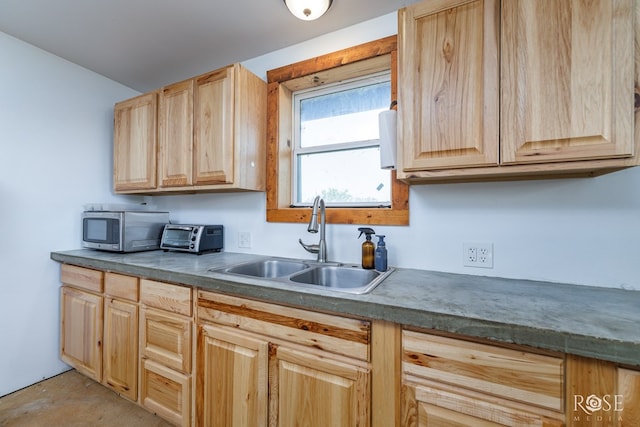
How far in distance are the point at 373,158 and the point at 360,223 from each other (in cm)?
44

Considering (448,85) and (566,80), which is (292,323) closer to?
(448,85)

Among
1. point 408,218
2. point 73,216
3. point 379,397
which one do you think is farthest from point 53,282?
point 408,218

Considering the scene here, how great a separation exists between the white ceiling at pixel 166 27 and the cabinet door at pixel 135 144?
334mm

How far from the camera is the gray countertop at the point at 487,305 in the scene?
732mm

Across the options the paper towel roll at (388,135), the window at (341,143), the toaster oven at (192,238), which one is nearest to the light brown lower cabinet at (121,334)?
the toaster oven at (192,238)

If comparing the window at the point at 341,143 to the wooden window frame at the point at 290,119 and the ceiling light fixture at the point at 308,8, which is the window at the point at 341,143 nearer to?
the wooden window frame at the point at 290,119

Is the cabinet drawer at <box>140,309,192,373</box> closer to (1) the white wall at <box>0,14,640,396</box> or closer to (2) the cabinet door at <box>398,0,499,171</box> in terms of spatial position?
(1) the white wall at <box>0,14,640,396</box>

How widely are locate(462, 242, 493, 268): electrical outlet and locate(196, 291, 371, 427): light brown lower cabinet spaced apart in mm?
707

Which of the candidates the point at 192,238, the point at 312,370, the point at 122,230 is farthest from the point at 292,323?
the point at 122,230

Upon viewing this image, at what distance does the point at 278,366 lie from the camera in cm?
116

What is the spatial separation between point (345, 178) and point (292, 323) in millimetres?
1042

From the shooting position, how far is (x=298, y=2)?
1434 millimetres

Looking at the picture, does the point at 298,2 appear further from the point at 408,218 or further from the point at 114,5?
the point at 408,218

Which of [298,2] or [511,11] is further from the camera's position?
[298,2]
